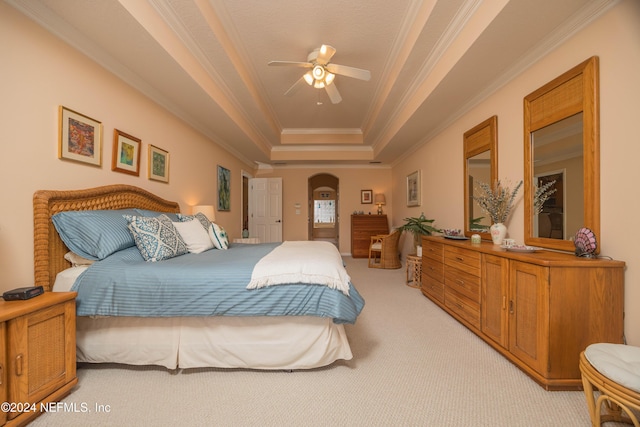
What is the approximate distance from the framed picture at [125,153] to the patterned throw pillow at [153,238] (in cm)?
65

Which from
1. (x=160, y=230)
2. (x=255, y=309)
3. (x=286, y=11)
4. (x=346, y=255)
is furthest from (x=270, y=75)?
(x=346, y=255)

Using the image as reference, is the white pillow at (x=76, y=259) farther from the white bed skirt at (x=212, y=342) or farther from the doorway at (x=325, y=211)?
the doorway at (x=325, y=211)

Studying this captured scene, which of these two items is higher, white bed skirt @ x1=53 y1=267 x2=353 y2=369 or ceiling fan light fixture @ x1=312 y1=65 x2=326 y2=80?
ceiling fan light fixture @ x1=312 y1=65 x2=326 y2=80

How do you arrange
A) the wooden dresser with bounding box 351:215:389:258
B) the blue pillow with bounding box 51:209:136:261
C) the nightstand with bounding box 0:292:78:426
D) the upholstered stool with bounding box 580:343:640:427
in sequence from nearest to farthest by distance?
the upholstered stool with bounding box 580:343:640:427 → the nightstand with bounding box 0:292:78:426 → the blue pillow with bounding box 51:209:136:261 → the wooden dresser with bounding box 351:215:389:258

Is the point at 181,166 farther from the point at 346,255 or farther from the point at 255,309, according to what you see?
the point at 346,255

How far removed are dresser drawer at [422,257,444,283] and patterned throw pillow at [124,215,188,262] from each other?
9.11 feet

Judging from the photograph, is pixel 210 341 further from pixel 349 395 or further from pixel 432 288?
pixel 432 288

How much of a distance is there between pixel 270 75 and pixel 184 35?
1264mm

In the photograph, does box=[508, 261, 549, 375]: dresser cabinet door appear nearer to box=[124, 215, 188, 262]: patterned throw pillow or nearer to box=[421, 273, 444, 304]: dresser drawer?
box=[421, 273, 444, 304]: dresser drawer

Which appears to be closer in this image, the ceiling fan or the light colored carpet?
the light colored carpet

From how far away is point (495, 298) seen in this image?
6.80 feet

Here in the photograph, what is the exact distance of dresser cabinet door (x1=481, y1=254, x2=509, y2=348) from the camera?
6.41 feet

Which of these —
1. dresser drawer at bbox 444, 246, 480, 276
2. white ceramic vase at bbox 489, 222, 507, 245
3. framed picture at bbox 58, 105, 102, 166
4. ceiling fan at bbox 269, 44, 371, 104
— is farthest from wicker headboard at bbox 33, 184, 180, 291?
white ceramic vase at bbox 489, 222, 507, 245

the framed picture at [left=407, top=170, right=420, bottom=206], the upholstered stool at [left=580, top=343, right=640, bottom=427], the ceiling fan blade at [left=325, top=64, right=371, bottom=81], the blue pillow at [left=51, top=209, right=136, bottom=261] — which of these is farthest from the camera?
the framed picture at [left=407, top=170, right=420, bottom=206]
